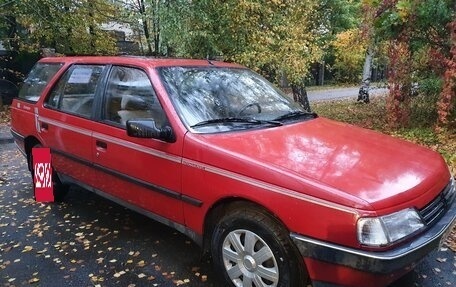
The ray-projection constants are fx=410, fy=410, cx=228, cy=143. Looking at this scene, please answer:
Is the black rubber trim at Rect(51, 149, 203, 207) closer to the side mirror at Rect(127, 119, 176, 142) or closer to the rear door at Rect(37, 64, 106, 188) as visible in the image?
the rear door at Rect(37, 64, 106, 188)

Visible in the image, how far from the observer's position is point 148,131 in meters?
3.06

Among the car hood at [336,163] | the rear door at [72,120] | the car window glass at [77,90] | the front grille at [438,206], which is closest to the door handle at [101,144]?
the rear door at [72,120]

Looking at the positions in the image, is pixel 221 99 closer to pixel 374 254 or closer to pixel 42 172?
pixel 374 254

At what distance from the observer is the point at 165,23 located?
7.62 m

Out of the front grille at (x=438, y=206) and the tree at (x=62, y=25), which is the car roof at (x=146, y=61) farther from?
the tree at (x=62, y=25)

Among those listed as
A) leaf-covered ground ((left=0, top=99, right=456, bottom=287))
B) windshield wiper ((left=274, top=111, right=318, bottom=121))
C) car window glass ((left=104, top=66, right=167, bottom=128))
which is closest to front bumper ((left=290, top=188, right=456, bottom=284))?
leaf-covered ground ((left=0, top=99, right=456, bottom=287))

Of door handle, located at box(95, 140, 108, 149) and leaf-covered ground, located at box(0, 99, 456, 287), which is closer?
leaf-covered ground, located at box(0, 99, 456, 287)

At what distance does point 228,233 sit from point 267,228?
371 millimetres

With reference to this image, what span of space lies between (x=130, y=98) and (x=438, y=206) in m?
2.58

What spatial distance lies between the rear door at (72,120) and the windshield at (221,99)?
0.97 meters

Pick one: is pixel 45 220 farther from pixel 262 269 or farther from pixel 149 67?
pixel 262 269

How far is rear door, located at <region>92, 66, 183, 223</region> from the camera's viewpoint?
3.22 metres

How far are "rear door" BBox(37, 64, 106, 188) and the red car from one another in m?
0.02

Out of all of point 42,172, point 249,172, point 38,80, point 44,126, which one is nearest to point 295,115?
point 249,172
